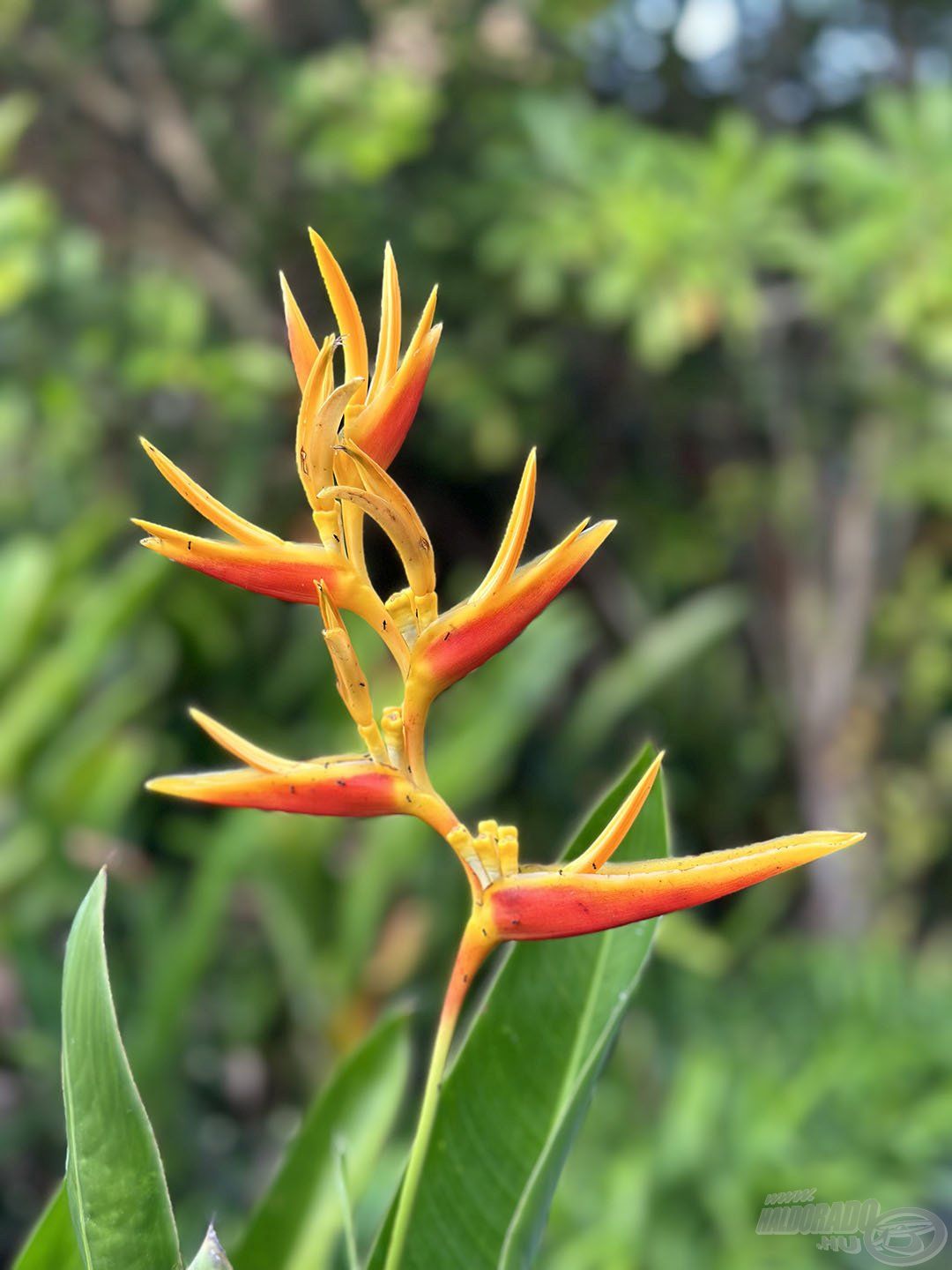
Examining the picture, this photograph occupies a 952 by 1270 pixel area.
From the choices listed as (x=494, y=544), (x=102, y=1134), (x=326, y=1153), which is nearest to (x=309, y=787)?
(x=102, y=1134)

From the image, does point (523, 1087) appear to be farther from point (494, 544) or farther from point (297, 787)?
point (494, 544)

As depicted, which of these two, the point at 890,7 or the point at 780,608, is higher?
the point at 890,7

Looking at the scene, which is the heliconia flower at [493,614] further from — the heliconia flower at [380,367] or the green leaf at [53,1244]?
the green leaf at [53,1244]

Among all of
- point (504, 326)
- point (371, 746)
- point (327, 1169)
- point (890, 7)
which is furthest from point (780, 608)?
point (371, 746)

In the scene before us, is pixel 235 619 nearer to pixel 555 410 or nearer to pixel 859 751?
pixel 555 410

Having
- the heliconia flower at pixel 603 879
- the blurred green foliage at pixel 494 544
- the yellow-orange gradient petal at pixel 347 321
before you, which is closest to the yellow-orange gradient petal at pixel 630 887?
the heliconia flower at pixel 603 879

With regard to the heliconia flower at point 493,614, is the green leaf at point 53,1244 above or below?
below
